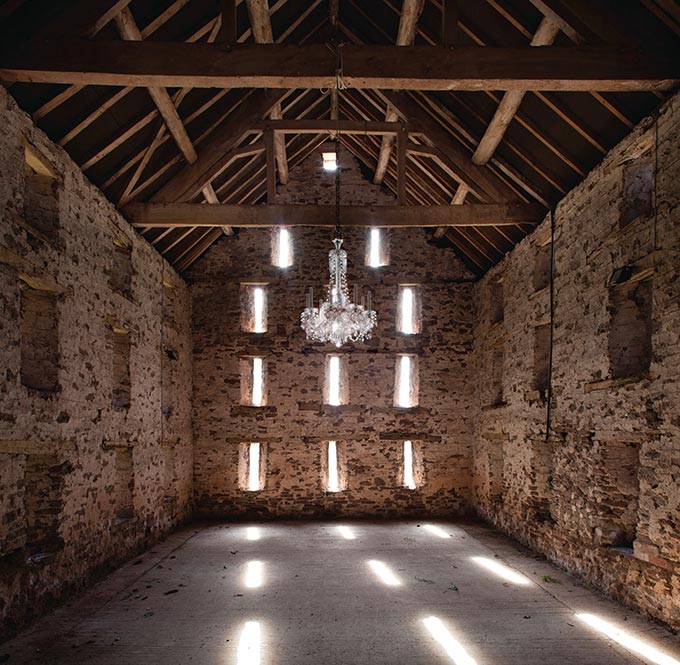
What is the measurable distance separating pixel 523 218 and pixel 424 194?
10.1 ft

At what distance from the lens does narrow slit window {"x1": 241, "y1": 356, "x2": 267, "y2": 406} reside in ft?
39.1

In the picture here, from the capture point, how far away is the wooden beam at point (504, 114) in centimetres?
571

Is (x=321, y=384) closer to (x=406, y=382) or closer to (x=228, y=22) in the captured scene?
(x=406, y=382)

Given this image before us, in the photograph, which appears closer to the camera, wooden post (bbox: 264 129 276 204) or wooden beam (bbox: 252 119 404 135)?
wooden post (bbox: 264 129 276 204)

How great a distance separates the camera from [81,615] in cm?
570

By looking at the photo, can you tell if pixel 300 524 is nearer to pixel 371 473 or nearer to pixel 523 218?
pixel 371 473

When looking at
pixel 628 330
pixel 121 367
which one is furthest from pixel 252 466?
pixel 628 330

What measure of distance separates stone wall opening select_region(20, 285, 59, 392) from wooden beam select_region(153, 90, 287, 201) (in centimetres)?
271

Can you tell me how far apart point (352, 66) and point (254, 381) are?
8.16m

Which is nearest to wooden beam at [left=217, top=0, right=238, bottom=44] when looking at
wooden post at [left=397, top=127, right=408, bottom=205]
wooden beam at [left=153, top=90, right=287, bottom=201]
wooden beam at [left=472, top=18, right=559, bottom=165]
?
wooden beam at [left=153, top=90, right=287, bottom=201]

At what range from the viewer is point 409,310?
1232 cm

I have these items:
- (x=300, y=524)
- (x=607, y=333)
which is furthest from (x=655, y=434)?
(x=300, y=524)

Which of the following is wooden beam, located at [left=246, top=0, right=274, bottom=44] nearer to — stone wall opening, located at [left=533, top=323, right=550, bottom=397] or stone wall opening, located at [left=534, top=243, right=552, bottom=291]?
stone wall opening, located at [left=534, top=243, right=552, bottom=291]

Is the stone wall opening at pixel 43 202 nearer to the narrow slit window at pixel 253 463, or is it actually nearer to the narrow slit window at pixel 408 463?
the narrow slit window at pixel 253 463
